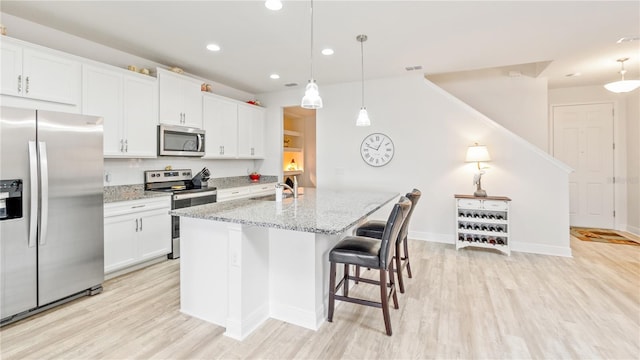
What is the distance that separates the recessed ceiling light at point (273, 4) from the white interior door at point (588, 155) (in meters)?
5.70

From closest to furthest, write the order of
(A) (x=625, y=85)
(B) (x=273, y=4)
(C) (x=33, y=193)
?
(C) (x=33, y=193) → (B) (x=273, y=4) → (A) (x=625, y=85)

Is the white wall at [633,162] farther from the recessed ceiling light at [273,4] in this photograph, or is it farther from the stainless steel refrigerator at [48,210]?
the stainless steel refrigerator at [48,210]

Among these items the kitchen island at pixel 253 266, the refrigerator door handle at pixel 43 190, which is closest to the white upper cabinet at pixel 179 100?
the refrigerator door handle at pixel 43 190

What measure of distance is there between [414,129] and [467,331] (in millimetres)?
3243

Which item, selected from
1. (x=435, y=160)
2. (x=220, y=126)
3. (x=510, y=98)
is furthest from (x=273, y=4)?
(x=510, y=98)

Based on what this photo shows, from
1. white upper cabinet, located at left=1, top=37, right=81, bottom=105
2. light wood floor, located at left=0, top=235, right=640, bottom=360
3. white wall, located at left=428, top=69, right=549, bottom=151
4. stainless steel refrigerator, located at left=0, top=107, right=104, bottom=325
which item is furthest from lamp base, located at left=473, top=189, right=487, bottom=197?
white upper cabinet, located at left=1, top=37, right=81, bottom=105

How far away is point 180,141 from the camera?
160 inches

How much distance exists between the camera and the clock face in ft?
16.0

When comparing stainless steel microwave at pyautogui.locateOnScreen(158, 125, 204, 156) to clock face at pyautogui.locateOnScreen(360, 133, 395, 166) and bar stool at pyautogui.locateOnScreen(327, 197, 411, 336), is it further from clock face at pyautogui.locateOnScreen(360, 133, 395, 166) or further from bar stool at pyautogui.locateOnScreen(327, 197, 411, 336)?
bar stool at pyautogui.locateOnScreen(327, 197, 411, 336)

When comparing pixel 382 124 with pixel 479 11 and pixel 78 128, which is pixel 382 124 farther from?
pixel 78 128

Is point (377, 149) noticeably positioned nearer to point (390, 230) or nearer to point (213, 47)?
point (213, 47)

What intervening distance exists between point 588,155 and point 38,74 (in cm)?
803

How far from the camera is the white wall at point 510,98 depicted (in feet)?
15.6

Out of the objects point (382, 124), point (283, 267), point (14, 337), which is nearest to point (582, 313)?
point (283, 267)
